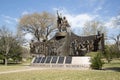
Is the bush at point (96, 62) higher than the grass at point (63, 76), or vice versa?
the bush at point (96, 62)

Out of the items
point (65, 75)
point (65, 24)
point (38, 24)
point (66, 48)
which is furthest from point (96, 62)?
point (38, 24)

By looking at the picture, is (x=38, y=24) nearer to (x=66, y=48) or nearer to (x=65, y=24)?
(x=65, y=24)

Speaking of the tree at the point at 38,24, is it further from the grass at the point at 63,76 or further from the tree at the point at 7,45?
the grass at the point at 63,76

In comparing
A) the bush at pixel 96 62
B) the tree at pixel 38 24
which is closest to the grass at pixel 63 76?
the bush at pixel 96 62

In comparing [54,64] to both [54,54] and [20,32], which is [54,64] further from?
[20,32]

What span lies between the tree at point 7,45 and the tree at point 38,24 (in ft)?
19.4

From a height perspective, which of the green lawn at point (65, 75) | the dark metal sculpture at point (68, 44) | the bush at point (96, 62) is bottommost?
the green lawn at point (65, 75)

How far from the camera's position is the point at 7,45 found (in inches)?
1532

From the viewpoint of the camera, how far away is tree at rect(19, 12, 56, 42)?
45.9 m

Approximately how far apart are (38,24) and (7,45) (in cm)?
1062

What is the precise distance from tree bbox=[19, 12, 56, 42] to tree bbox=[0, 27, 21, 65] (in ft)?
19.4

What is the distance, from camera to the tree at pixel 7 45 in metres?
39.2

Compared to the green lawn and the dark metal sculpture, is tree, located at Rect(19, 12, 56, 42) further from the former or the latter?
the green lawn

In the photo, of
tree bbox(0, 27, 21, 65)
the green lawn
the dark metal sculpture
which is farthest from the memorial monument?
tree bbox(0, 27, 21, 65)
